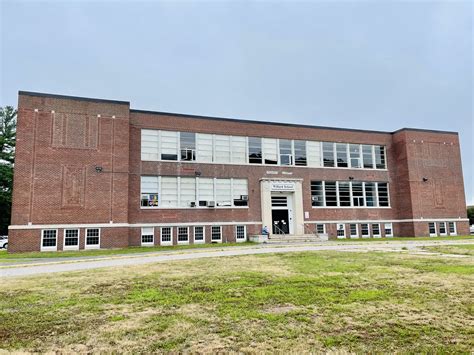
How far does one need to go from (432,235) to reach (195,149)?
23.9 m

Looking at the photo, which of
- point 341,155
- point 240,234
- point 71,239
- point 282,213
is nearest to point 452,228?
point 341,155

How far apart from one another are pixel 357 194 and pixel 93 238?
2304 centimetres

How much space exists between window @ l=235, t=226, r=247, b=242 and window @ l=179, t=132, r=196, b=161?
6.76 metres

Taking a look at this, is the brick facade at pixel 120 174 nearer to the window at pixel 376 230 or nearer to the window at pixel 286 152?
the window at pixel 286 152

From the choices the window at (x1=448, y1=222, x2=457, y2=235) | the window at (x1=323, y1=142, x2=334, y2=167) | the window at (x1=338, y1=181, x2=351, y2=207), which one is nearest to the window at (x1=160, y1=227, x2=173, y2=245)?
the window at (x1=323, y1=142, x2=334, y2=167)

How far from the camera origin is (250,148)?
30.4m

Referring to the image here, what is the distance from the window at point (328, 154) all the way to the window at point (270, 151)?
5.01 m

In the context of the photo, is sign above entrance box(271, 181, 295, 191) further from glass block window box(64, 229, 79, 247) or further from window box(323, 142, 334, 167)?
glass block window box(64, 229, 79, 247)

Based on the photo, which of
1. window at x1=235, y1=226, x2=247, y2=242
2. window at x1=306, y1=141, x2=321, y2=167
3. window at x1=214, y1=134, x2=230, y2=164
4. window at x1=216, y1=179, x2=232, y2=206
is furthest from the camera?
window at x1=306, y1=141, x2=321, y2=167

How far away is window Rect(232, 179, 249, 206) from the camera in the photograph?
2917 cm

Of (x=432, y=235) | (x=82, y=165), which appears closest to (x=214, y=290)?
(x=82, y=165)

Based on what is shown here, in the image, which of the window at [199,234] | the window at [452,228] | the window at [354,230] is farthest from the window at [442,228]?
the window at [199,234]

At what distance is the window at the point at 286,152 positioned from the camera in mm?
31328

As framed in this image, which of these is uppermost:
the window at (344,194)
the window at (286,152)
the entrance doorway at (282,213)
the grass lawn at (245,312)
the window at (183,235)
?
the window at (286,152)
